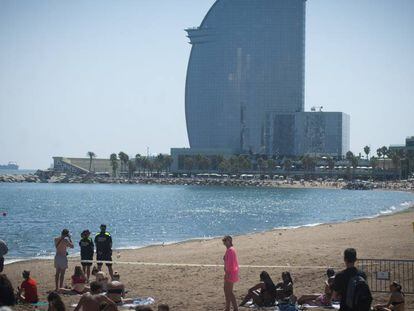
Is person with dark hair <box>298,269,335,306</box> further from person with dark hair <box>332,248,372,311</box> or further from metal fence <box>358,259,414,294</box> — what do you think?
person with dark hair <box>332,248,372,311</box>

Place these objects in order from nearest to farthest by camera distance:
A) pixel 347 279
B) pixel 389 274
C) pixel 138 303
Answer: pixel 347 279
pixel 389 274
pixel 138 303

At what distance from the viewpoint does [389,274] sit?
1440 cm

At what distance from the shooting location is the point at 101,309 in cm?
1076

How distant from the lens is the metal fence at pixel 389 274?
1514 cm

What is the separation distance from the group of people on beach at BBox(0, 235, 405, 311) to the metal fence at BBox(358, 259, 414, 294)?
3.70 ft

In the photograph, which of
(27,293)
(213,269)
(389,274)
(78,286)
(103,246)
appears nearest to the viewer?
(389,274)

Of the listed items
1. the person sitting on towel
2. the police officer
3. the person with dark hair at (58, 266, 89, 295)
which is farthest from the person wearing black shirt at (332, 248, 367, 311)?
the police officer

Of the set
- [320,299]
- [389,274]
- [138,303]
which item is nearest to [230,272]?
[320,299]

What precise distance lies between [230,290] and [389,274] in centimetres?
352

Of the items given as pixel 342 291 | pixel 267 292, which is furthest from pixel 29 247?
pixel 342 291

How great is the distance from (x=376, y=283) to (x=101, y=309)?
7122 mm

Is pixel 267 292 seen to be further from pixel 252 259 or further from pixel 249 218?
pixel 249 218

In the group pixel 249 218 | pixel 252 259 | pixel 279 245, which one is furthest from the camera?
pixel 249 218

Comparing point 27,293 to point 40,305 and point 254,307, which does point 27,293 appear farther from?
point 254,307
